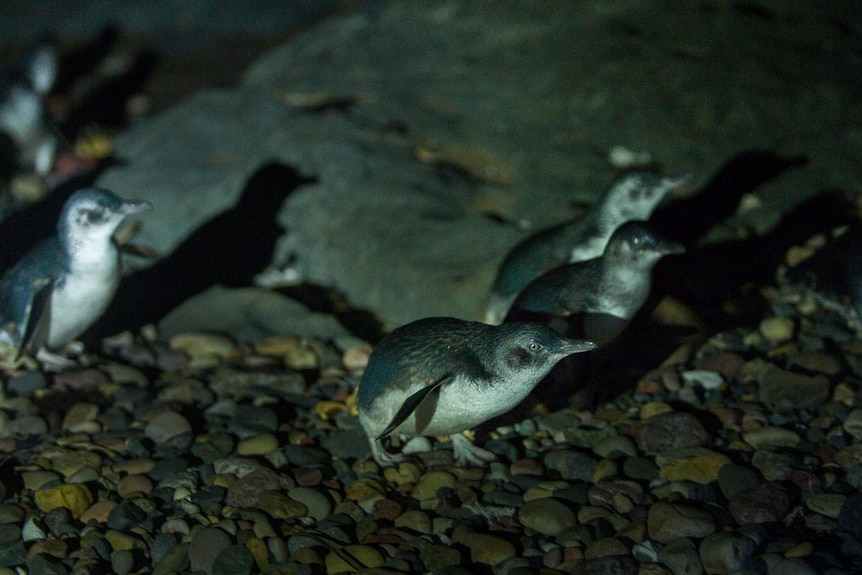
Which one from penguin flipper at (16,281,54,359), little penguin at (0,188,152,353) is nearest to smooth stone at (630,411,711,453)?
little penguin at (0,188,152,353)

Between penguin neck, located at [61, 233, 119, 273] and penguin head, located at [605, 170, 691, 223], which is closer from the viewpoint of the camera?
penguin neck, located at [61, 233, 119, 273]

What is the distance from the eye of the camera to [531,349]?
3506 mm

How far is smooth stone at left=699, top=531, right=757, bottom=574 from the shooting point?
317 cm

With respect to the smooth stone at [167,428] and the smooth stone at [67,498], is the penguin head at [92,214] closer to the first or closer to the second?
the smooth stone at [167,428]

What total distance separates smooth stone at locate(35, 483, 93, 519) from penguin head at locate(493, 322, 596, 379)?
1818 mm

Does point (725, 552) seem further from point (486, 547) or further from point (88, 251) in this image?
point (88, 251)

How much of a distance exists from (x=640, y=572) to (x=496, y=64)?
5.40m

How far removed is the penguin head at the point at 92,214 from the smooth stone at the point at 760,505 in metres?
3.23

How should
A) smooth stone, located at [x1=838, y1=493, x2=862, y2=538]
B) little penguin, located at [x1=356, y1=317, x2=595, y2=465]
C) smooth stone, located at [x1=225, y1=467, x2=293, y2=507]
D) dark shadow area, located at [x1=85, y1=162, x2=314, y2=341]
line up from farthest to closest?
dark shadow area, located at [x1=85, y1=162, x2=314, y2=341] < smooth stone, located at [x1=225, y1=467, x2=293, y2=507] < little penguin, located at [x1=356, y1=317, x2=595, y2=465] < smooth stone, located at [x1=838, y1=493, x2=862, y2=538]

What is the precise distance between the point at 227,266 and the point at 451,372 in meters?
3.05

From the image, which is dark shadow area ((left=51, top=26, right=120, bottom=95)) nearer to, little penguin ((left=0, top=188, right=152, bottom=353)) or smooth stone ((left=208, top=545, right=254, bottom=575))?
little penguin ((left=0, top=188, right=152, bottom=353))

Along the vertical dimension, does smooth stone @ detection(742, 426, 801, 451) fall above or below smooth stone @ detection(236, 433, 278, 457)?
above

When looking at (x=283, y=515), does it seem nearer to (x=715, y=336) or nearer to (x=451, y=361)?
(x=451, y=361)

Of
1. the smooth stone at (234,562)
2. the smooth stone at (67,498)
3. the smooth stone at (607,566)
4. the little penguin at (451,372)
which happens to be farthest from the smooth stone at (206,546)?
the smooth stone at (607,566)
